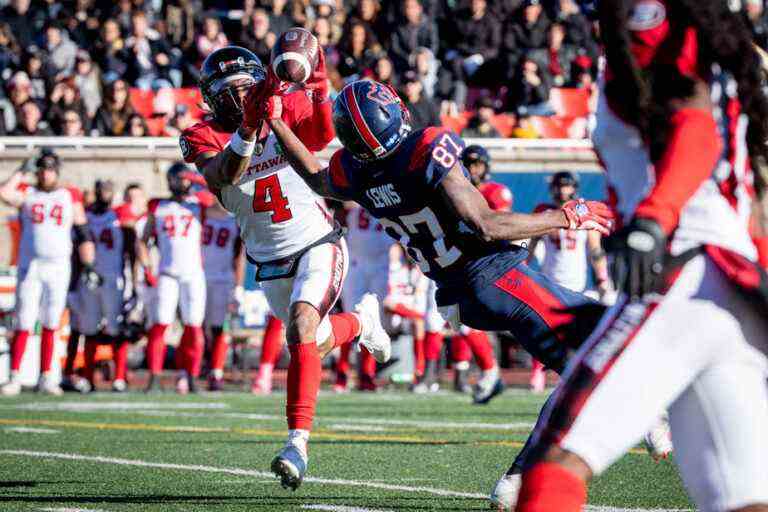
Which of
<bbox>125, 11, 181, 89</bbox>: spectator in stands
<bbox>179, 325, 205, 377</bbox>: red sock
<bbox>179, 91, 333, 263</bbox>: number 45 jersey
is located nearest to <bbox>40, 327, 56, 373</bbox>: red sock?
<bbox>179, 325, 205, 377</bbox>: red sock

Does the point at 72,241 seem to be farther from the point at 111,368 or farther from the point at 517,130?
the point at 517,130

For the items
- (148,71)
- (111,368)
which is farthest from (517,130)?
(111,368)

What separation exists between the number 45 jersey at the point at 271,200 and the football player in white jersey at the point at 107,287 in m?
6.74

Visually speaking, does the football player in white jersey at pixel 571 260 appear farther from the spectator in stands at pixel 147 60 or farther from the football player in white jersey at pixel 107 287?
→ the spectator in stands at pixel 147 60

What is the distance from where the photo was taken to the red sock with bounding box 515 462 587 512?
112 inches

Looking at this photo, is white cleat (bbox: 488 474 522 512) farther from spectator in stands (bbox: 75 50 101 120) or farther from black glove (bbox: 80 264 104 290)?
spectator in stands (bbox: 75 50 101 120)

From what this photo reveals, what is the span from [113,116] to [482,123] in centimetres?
423

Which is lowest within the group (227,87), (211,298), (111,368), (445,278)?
(111,368)

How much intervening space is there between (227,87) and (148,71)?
11.6 meters

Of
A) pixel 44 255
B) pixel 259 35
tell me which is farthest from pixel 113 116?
pixel 44 255

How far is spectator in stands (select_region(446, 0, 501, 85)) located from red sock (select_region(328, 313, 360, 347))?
38.7 ft

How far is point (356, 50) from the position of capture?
17.6 metres

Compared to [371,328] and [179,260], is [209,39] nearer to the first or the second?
[179,260]

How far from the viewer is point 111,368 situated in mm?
14859
